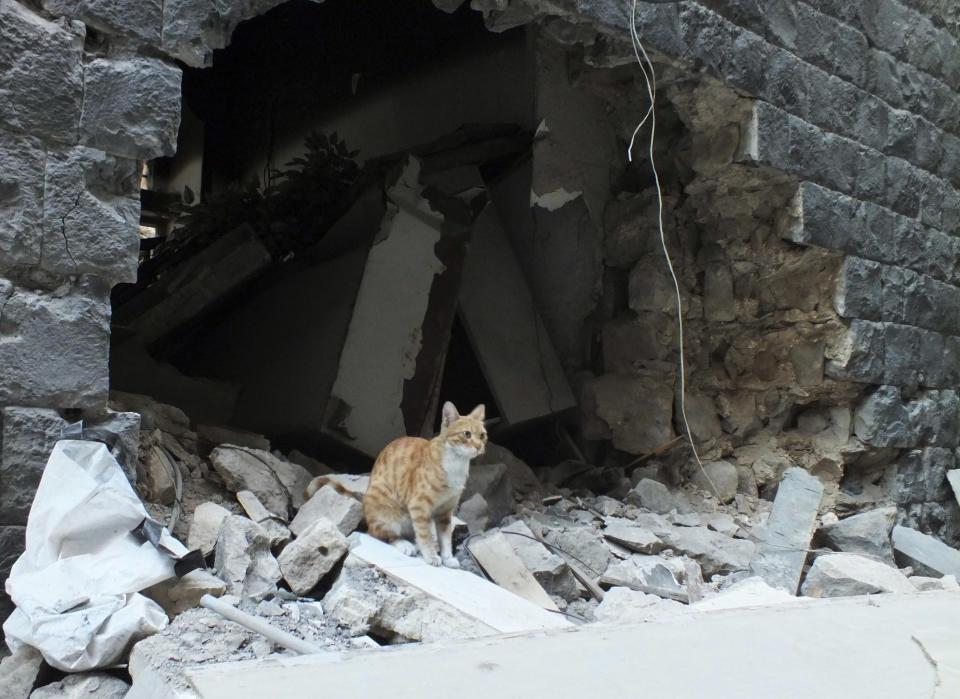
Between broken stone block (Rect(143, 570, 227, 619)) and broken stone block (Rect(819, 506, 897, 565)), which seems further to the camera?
broken stone block (Rect(819, 506, 897, 565))

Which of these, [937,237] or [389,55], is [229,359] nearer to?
[389,55]

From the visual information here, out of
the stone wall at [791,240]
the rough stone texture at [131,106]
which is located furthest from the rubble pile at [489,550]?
the rough stone texture at [131,106]

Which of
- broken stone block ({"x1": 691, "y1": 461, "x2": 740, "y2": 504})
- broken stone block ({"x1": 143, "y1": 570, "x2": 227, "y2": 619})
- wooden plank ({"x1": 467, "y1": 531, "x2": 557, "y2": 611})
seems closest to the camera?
broken stone block ({"x1": 143, "y1": 570, "x2": 227, "y2": 619})

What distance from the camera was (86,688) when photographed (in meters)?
2.20

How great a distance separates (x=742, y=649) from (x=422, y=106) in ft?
16.5

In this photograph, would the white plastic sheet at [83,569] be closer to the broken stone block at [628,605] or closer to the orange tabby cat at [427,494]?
the orange tabby cat at [427,494]

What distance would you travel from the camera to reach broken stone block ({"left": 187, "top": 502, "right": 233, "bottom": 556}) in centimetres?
304

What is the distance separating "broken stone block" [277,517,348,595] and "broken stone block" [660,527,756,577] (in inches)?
72.7

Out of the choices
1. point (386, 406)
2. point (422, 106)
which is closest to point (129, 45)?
point (386, 406)

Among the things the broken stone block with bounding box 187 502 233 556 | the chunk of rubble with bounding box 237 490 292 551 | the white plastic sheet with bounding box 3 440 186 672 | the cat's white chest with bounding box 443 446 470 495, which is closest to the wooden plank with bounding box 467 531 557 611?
the cat's white chest with bounding box 443 446 470 495

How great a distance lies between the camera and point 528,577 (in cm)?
351

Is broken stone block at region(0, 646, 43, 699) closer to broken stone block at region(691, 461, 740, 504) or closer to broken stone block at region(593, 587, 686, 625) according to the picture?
broken stone block at region(593, 587, 686, 625)

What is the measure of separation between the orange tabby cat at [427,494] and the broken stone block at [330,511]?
7cm

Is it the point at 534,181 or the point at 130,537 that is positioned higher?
the point at 534,181
